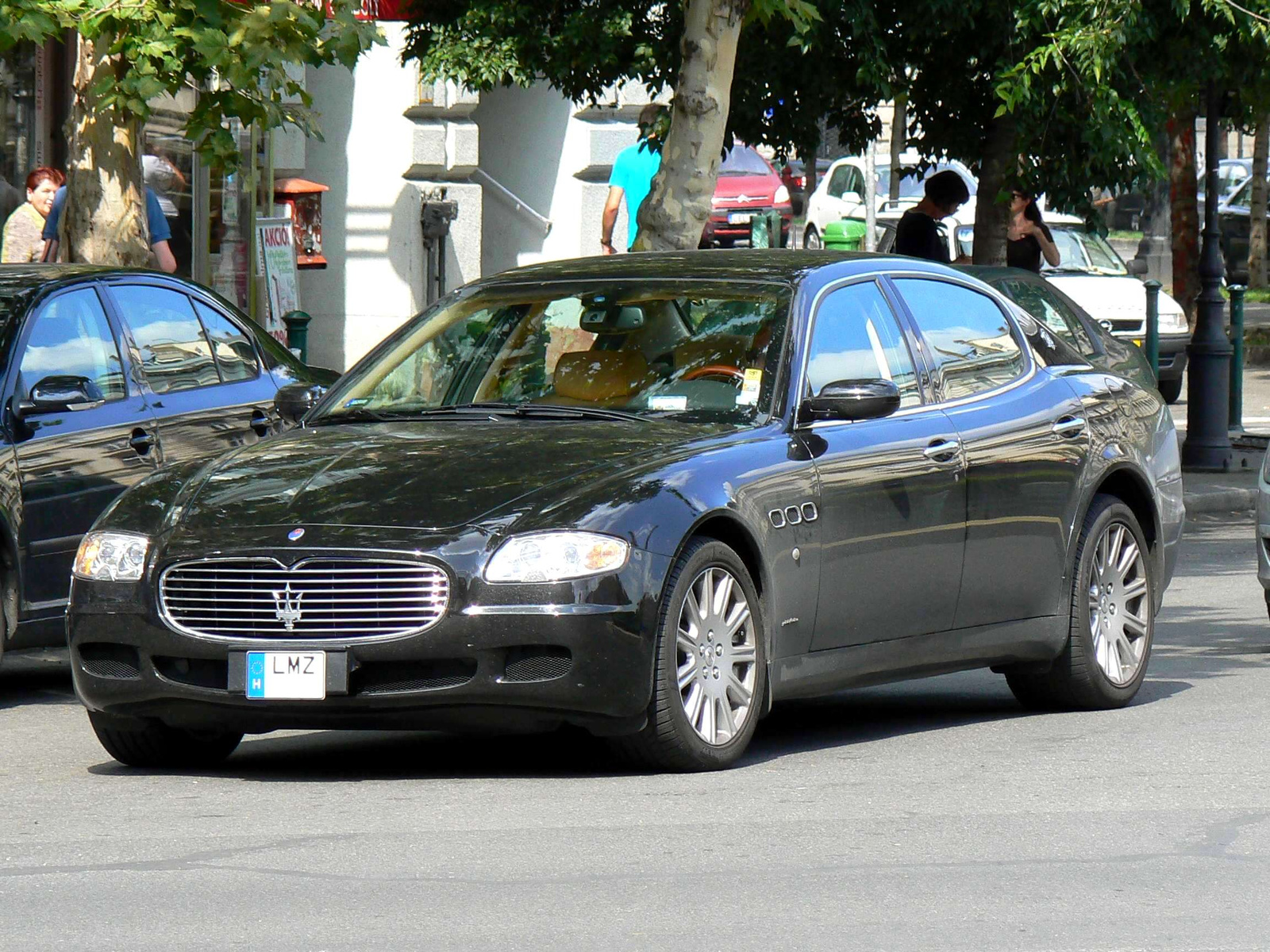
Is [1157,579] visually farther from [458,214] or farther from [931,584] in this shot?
[458,214]

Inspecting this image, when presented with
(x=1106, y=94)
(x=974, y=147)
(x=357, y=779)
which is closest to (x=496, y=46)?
(x=974, y=147)

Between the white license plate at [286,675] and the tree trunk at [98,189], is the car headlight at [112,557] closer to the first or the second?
the white license plate at [286,675]

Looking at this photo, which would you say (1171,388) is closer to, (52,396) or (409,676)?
(52,396)

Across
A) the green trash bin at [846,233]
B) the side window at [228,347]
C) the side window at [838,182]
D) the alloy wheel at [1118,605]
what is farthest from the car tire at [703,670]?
the side window at [838,182]

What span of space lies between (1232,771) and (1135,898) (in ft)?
6.38

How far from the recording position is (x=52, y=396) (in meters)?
9.22

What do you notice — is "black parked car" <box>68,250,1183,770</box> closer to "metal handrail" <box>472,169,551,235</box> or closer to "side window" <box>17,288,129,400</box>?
"side window" <box>17,288,129,400</box>

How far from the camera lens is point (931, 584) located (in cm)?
820

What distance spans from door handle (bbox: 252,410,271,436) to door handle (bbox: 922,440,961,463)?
3.40 metres

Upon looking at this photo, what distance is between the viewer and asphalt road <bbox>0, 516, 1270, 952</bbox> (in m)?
5.36

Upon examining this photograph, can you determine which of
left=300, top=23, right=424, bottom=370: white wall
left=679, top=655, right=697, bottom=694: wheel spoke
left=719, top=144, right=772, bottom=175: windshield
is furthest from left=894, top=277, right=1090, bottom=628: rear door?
left=719, top=144, right=772, bottom=175: windshield

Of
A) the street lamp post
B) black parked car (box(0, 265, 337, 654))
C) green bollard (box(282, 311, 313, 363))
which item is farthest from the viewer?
the street lamp post

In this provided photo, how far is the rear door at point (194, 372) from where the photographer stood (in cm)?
1005

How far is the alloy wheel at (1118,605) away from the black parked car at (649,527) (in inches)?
0.5
